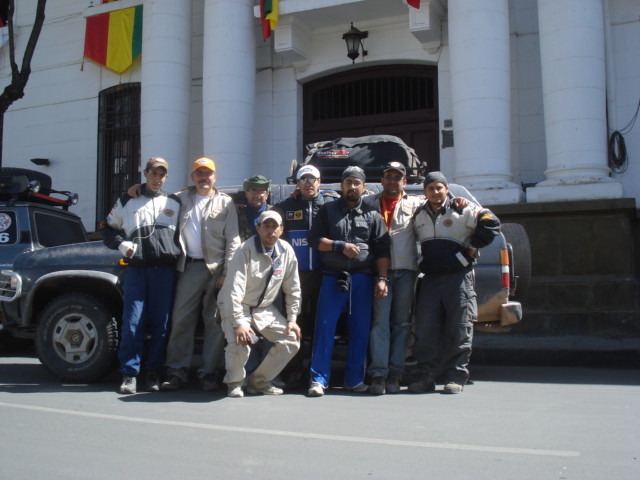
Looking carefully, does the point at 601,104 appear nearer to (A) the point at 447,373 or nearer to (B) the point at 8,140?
(A) the point at 447,373

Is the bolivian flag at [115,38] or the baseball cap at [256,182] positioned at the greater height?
the bolivian flag at [115,38]

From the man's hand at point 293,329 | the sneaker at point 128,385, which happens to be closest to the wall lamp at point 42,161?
the sneaker at point 128,385

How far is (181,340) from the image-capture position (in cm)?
669

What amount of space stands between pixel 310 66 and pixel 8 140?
7.55m

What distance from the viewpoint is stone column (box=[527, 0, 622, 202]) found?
35.2 feet

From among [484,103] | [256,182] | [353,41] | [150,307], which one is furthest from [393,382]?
[353,41]

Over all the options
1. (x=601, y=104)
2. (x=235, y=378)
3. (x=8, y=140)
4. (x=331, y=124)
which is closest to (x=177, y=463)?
(x=235, y=378)

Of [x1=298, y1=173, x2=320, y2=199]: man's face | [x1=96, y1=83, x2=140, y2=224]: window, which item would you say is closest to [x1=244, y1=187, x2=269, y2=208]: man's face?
[x1=298, y1=173, x2=320, y2=199]: man's face

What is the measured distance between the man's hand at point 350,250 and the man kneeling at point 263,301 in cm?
44

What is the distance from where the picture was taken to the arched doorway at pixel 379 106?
13273 millimetres

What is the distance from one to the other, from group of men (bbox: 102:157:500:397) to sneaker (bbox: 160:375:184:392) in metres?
0.01

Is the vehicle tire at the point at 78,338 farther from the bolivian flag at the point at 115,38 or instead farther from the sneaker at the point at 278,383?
the bolivian flag at the point at 115,38

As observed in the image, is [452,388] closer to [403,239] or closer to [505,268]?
[505,268]

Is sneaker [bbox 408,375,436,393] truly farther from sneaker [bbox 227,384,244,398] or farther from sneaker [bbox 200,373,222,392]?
sneaker [bbox 200,373,222,392]
